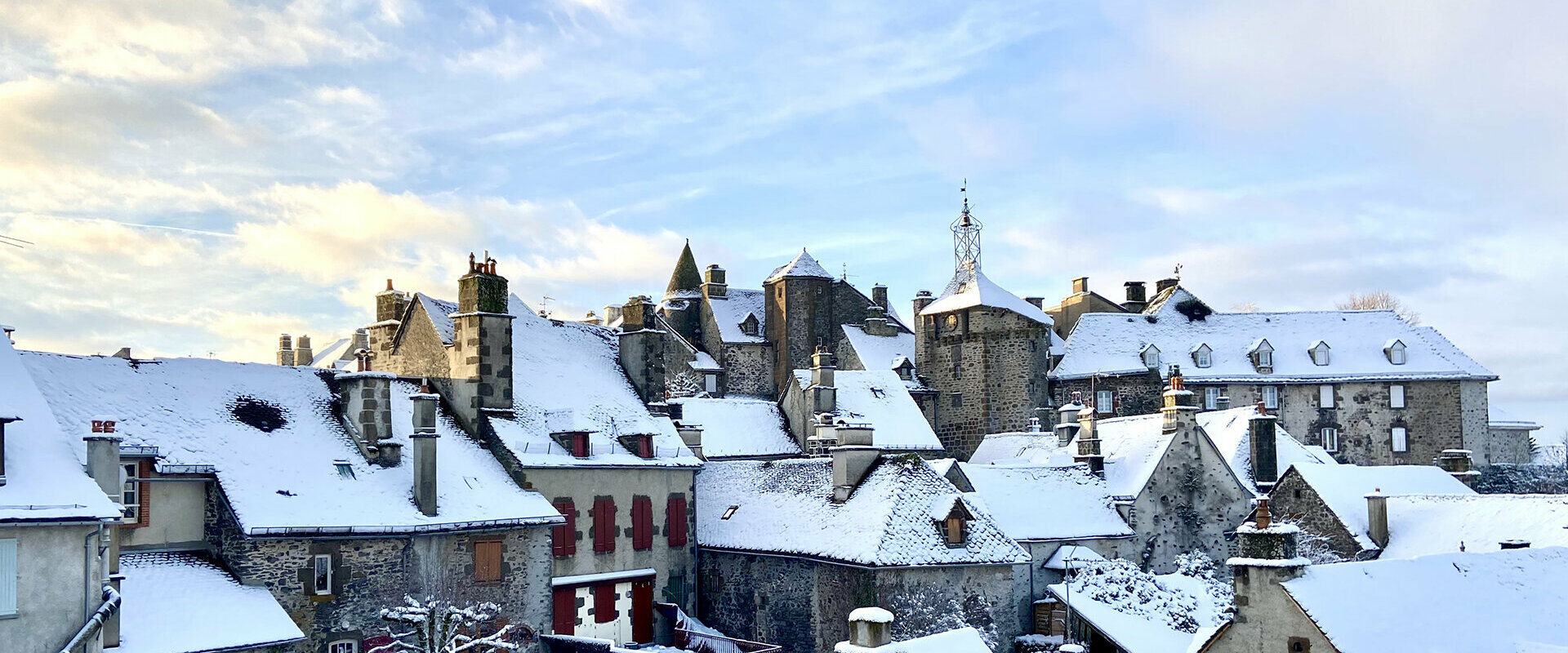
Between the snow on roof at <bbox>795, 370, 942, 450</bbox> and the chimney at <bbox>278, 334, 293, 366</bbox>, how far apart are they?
38.9 metres

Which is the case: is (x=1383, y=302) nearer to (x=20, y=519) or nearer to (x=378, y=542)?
(x=378, y=542)

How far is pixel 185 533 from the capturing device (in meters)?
27.7

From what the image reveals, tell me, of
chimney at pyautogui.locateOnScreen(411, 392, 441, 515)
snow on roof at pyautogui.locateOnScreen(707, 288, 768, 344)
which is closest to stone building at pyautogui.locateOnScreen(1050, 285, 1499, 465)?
snow on roof at pyautogui.locateOnScreen(707, 288, 768, 344)

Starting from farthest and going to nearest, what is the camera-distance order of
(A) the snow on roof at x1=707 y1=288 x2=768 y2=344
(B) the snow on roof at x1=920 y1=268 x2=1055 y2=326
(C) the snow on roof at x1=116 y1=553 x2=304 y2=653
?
1. (A) the snow on roof at x1=707 y1=288 x2=768 y2=344
2. (B) the snow on roof at x1=920 y1=268 x2=1055 y2=326
3. (C) the snow on roof at x1=116 y1=553 x2=304 y2=653

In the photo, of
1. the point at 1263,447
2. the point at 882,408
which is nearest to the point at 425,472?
the point at 882,408

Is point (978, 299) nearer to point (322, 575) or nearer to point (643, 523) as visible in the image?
point (643, 523)

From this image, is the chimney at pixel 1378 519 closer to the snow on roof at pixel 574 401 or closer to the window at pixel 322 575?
the snow on roof at pixel 574 401

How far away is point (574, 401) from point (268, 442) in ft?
32.8

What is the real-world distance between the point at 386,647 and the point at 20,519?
8.34m

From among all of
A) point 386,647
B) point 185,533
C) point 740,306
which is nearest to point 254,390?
Answer: point 185,533

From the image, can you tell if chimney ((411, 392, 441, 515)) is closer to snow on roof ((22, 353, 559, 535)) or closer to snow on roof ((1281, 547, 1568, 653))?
snow on roof ((22, 353, 559, 535))

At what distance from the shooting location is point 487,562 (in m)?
31.4

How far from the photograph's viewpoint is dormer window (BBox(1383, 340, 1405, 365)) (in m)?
61.2

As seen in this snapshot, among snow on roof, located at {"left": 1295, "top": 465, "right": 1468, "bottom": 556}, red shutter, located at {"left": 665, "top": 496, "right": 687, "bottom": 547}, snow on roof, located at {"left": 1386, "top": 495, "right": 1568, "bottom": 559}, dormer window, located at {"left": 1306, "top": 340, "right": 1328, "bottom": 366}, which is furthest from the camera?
dormer window, located at {"left": 1306, "top": 340, "right": 1328, "bottom": 366}
